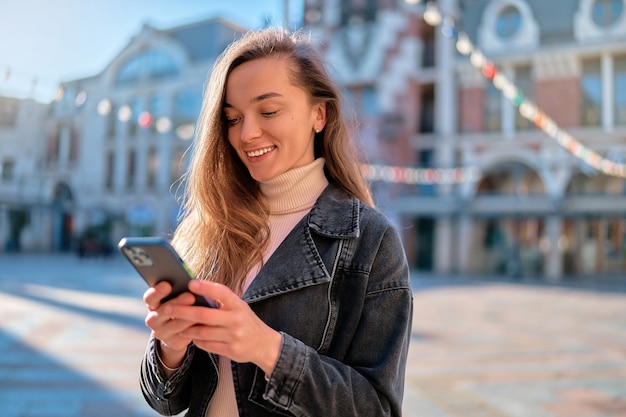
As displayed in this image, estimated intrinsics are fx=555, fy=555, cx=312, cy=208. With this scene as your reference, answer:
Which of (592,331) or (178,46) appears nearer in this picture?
(592,331)

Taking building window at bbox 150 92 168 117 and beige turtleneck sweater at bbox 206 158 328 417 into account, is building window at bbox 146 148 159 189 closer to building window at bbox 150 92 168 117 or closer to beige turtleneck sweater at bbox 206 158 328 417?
building window at bbox 150 92 168 117

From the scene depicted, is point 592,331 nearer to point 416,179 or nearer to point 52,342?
point 52,342

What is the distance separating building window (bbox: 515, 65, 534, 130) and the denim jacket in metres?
22.1

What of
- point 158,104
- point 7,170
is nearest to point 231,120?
point 7,170

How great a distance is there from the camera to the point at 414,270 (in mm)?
23656

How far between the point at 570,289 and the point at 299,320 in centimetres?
1703

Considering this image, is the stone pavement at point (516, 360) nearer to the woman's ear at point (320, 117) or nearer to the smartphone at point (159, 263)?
the woman's ear at point (320, 117)

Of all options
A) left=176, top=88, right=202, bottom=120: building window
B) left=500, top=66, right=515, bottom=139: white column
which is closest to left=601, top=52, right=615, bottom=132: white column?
left=500, top=66, right=515, bottom=139: white column

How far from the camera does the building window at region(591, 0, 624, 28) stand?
19.8 m

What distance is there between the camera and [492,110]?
2236 centimetres

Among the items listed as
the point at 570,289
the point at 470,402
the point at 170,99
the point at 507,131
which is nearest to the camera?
the point at 470,402

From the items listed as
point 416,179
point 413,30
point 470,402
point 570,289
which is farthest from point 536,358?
point 413,30

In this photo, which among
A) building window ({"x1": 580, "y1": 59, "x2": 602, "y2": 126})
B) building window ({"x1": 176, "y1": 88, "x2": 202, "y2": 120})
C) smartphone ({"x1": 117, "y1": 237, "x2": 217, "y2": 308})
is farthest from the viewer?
building window ({"x1": 176, "y1": 88, "x2": 202, "y2": 120})

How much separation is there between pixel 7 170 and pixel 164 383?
2492 centimetres
